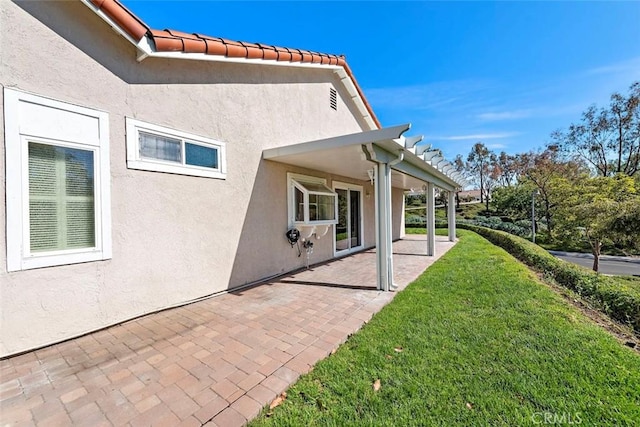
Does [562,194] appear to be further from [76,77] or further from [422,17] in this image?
[76,77]

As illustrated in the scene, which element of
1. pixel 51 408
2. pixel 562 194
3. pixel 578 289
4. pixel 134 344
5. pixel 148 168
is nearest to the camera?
pixel 51 408

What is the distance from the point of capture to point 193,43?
210 inches

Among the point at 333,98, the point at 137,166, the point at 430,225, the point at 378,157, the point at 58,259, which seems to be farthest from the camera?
the point at 430,225

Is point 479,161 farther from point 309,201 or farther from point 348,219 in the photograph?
point 309,201

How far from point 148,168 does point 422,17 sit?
1044cm

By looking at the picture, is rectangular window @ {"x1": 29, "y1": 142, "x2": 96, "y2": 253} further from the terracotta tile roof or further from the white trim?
the white trim

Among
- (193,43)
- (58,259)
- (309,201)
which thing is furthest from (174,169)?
(309,201)

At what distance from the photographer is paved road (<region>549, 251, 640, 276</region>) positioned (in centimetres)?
1825

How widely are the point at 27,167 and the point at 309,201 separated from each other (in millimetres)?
6045

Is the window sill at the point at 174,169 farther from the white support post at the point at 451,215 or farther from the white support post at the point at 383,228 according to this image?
the white support post at the point at 451,215

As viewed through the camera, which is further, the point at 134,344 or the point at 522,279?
the point at 522,279

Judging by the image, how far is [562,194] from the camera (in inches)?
988

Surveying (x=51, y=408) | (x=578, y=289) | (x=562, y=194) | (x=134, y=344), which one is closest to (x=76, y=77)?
(x=134, y=344)

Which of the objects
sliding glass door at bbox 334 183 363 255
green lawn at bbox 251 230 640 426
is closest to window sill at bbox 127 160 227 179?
green lawn at bbox 251 230 640 426
